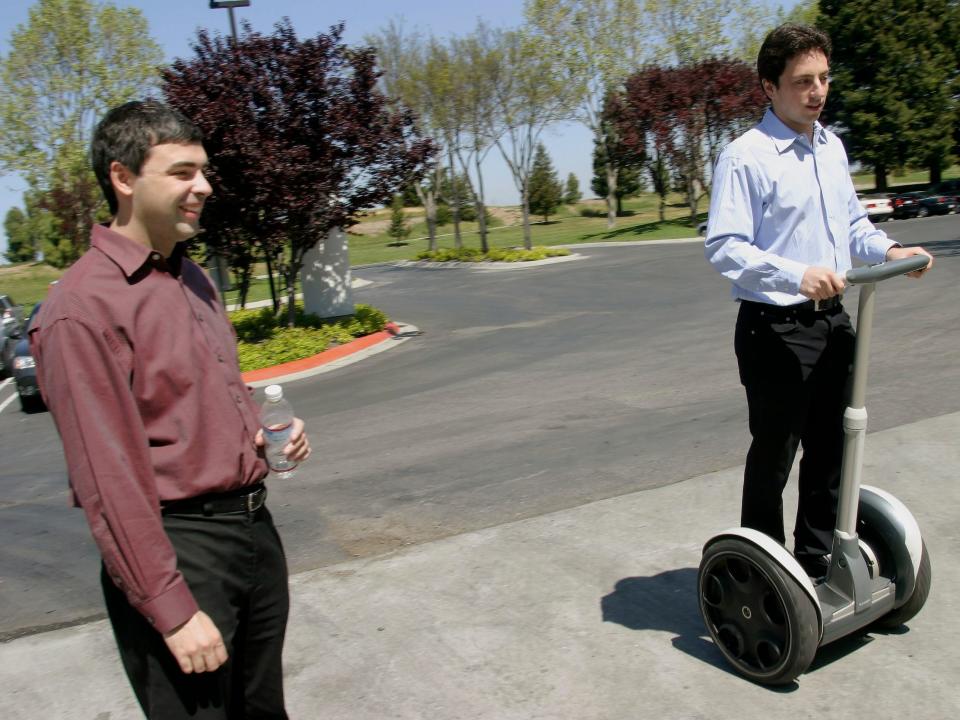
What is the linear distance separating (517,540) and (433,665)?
1333 mm

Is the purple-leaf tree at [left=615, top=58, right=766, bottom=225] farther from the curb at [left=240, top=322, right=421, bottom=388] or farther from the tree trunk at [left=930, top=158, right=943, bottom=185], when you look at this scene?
the curb at [left=240, top=322, right=421, bottom=388]

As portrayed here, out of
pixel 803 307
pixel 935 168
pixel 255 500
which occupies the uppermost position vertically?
pixel 803 307

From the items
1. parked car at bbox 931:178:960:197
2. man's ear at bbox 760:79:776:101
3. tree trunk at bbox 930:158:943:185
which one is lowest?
parked car at bbox 931:178:960:197

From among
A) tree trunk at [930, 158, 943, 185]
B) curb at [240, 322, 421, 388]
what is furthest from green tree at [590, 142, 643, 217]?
curb at [240, 322, 421, 388]

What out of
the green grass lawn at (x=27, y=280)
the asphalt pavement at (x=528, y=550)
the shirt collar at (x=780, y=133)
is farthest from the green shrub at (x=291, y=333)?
the green grass lawn at (x=27, y=280)

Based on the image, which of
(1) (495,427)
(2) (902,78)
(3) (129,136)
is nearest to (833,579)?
(3) (129,136)

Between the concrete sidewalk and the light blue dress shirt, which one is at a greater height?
the light blue dress shirt

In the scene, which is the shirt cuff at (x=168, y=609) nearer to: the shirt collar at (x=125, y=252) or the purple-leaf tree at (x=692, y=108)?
the shirt collar at (x=125, y=252)

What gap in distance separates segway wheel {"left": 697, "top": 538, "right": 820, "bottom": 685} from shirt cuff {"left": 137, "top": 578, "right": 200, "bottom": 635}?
2.01m

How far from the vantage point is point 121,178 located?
208 centimetres

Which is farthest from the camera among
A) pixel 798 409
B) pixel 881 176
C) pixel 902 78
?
pixel 881 176

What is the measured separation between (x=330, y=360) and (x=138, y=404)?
1104 centimetres

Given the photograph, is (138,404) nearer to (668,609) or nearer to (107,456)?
(107,456)

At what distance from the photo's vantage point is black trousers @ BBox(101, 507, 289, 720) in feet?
6.73
